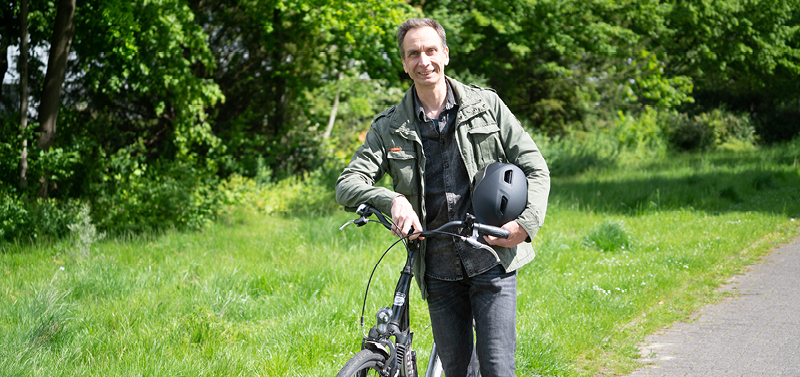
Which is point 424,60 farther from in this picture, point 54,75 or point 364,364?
point 54,75

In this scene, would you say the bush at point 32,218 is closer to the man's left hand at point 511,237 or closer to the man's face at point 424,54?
the man's face at point 424,54

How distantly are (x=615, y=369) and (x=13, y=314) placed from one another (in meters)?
4.25

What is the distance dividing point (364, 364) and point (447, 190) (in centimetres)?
76

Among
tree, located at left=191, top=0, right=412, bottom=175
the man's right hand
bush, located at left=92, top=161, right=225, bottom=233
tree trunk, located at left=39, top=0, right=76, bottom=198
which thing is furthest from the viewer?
tree, located at left=191, top=0, right=412, bottom=175

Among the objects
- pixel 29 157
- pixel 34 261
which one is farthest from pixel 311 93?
pixel 34 261

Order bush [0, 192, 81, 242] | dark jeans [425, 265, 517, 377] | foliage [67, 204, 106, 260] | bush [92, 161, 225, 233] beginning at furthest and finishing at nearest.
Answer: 1. bush [92, 161, 225, 233]
2. bush [0, 192, 81, 242]
3. foliage [67, 204, 106, 260]
4. dark jeans [425, 265, 517, 377]

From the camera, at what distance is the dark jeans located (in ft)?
8.44

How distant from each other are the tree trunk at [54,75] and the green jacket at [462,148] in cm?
864

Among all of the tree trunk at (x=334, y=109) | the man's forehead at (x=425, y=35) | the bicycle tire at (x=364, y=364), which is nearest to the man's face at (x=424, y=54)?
the man's forehead at (x=425, y=35)

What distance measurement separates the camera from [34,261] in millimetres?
7172

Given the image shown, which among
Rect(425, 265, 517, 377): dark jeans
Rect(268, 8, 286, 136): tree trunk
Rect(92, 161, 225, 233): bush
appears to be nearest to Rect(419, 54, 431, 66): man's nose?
Rect(425, 265, 517, 377): dark jeans

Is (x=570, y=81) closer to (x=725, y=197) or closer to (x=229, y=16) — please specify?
(x=725, y=197)

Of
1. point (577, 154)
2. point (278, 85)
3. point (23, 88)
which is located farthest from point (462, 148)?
point (577, 154)

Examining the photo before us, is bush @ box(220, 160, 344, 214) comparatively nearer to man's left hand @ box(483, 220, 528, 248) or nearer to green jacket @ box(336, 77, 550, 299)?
green jacket @ box(336, 77, 550, 299)
